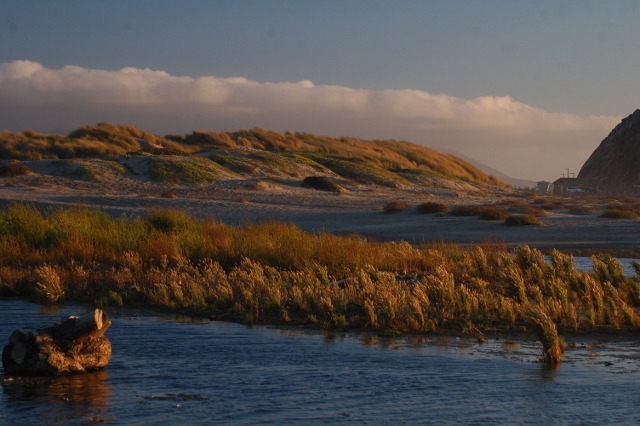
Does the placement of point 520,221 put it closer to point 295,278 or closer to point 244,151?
point 295,278

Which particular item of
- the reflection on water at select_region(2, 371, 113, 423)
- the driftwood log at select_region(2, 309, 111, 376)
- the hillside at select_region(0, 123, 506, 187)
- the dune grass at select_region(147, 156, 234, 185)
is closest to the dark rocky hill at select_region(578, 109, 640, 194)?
the hillside at select_region(0, 123, 506, 187)

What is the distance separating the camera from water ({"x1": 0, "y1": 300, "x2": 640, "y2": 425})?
668 centimetres

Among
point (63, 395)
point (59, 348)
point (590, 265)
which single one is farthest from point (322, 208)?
point (63, 395)

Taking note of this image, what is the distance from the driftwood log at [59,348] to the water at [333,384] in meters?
0.15

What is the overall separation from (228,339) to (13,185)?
92.7ft

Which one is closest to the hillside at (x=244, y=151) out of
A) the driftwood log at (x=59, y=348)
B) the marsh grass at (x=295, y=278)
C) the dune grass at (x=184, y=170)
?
the dune grass at (x=184, y=170)

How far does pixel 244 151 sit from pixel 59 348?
1723 inches

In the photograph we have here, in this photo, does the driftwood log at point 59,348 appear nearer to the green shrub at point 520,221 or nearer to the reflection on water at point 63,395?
the reflection on water at point 63,395

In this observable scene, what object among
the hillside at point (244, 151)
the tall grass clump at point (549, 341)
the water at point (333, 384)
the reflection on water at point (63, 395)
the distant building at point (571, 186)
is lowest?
the reflection on water at point (63, 395)

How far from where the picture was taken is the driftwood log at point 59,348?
777 centimetres

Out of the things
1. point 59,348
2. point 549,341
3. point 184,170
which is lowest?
point 59,348

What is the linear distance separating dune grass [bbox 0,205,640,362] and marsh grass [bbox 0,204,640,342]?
0.08 ft

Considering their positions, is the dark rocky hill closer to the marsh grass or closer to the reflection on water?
the marsh grass

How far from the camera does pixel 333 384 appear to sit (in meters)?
7.64
